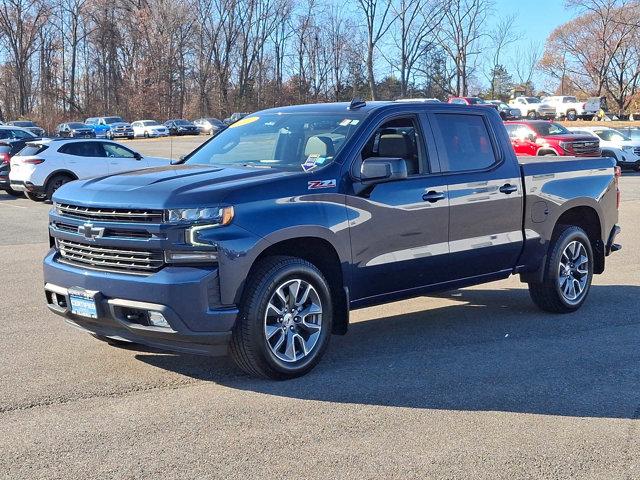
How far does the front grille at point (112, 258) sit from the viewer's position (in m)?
5.06

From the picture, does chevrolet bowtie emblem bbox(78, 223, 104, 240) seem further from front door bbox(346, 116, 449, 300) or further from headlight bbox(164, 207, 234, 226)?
front door bbox(346, 116, 449, 300)

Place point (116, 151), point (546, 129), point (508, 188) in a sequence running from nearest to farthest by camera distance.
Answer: point (508, 188)
point (116, 151)
point (546, 129)

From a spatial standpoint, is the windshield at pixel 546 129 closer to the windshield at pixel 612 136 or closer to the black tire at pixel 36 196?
the windshield at pixel 612 136

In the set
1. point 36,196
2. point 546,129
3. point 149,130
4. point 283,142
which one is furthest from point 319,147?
point 149,130

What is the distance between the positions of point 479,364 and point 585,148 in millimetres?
21640

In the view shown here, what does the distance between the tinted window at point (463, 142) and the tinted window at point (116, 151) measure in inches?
568

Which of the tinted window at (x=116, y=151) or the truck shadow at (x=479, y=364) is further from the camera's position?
the tinted window at (x=116, y=151)

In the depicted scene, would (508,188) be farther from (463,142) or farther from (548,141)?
(548,141)

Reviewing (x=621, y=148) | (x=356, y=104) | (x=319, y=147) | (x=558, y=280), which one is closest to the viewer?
(x=319, y=147)

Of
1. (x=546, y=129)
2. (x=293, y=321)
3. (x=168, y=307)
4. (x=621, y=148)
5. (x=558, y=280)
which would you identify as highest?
(x=546, y=129)

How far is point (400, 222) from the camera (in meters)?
6.09

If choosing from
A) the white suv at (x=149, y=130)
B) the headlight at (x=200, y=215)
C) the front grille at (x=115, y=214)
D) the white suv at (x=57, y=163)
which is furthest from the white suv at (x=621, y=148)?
the white suv at (x=149, y=130)

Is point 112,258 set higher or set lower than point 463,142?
lower

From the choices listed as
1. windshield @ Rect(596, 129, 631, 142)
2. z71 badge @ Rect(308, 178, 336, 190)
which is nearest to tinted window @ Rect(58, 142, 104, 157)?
z71 badge @ Rect(308, 178, 336, 190)
